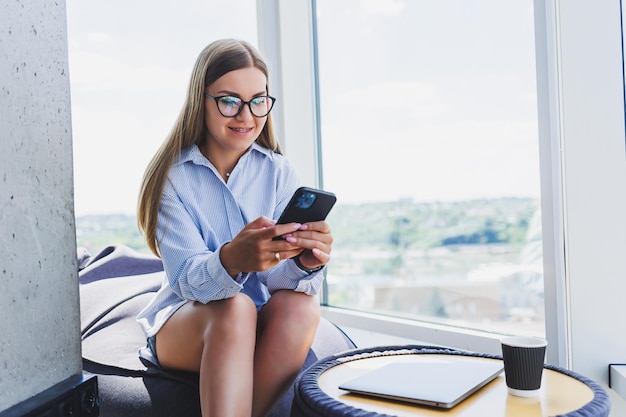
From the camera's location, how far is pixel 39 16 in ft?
3.85

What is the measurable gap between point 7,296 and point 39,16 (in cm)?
48

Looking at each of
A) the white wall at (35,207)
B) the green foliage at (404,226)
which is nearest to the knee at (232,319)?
the white wall at (35,207)

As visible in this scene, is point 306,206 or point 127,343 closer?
point 306,206

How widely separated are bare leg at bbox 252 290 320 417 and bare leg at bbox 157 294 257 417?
0.19ft

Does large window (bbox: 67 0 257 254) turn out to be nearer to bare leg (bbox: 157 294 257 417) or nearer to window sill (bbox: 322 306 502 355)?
window sill (bbox: 322 306 502 355)

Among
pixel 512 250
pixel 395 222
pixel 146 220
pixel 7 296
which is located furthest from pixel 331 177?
Result: pixel 7 296

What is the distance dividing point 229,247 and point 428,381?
549 mm

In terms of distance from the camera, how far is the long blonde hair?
1792 millimetres

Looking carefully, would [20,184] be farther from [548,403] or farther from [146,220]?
[548,403]

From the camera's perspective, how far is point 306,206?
4.97 feet

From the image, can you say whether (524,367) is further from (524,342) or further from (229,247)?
(229,247)

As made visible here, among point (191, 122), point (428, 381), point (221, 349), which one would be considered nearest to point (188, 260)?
point (221, 349)

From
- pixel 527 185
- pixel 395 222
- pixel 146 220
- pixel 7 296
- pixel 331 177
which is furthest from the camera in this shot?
pixel 331 177

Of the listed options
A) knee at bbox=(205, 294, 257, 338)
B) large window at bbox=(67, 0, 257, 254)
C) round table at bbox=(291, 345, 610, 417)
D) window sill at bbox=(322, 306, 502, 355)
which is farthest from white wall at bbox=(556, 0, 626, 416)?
large window at bbox=(67, 0, 257, 254)
